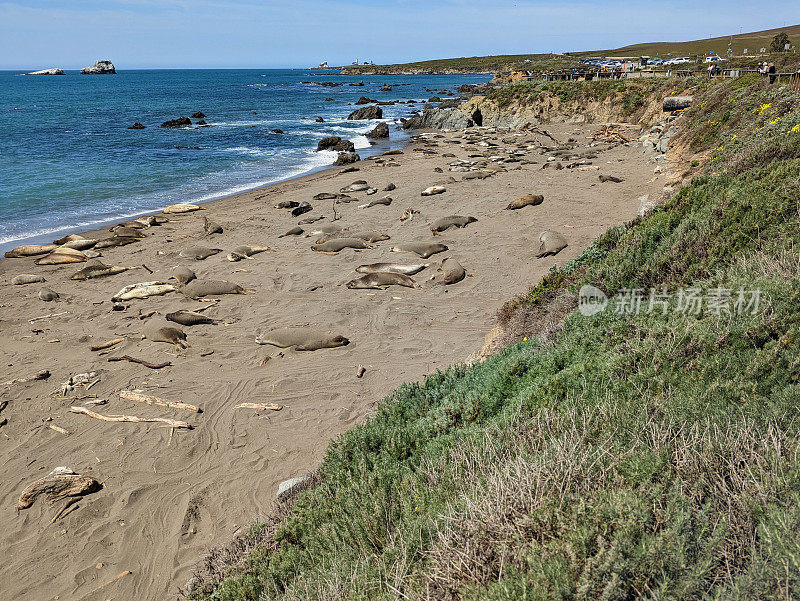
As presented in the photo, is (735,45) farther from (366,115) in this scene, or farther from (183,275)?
(183,275)

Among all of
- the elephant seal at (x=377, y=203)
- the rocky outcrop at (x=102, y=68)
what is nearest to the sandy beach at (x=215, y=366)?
the elephant seal at (x=377, y=203)

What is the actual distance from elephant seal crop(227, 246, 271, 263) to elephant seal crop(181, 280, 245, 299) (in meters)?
2.05

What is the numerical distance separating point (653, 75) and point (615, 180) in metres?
23.9

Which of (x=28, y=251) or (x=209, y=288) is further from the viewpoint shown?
(x=28, y=251)

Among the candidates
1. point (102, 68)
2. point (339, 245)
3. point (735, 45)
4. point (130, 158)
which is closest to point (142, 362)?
point (339, 245)

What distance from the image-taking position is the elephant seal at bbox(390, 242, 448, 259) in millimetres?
12273

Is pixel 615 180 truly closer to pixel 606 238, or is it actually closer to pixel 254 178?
pixel 606 238

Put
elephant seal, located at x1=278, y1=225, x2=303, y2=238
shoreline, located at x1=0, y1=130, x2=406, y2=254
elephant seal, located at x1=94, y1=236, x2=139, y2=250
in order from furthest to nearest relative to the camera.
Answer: shoreline, located at x1=0, y1=130, x2=406, y2=254
elephant seal, located at x1=278, y1=225, x2=303, y2=238
elephant seal, located at x1=94, y1=236, x2=139, y2=250

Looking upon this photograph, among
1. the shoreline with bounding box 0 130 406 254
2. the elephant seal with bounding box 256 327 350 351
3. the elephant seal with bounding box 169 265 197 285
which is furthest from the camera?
the shoreline with bounding box 0 130 406 254

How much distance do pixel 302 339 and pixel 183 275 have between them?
4634 mm

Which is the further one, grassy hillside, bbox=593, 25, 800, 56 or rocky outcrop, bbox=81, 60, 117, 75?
rocky outcrop, bbox=81, 60, 117, 75

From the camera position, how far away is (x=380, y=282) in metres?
10.8

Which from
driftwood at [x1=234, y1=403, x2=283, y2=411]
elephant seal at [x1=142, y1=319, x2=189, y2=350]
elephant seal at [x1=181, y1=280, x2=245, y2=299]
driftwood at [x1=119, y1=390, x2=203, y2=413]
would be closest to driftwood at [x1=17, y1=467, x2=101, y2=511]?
driftwood at [x1=119, y1=390, x2=203, y2=413]

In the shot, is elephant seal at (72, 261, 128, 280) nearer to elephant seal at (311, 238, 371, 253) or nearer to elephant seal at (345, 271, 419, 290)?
elephant seal at (311, 238, 371, 253)
